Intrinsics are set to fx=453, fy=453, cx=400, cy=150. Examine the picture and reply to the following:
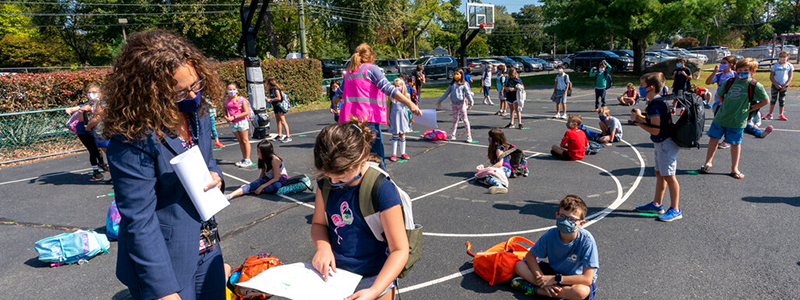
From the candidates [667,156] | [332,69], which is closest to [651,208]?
[667,156]

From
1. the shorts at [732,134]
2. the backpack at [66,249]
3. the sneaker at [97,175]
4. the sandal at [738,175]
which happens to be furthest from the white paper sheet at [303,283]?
the sneaker at [97,175]

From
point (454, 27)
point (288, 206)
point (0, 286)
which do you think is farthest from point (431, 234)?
point (454, 27)

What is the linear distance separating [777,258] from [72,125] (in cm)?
1059

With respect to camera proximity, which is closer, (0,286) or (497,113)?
(0,286)

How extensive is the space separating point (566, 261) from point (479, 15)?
22.6 meters

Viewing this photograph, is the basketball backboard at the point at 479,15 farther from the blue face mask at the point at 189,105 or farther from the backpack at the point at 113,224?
the blue face mask at the point at 189,105

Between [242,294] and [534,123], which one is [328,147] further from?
[534,123]

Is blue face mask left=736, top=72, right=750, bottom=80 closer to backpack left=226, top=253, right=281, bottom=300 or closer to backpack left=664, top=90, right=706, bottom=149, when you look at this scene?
backpack left=664, top=90, right=706, bottom=149

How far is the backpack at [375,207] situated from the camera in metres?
2.21

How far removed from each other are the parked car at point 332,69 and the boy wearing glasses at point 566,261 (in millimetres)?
26194

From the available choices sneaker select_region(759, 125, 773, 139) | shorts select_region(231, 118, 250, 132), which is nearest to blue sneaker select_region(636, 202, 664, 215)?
sneaker select_region(759, 125, 773, 139)

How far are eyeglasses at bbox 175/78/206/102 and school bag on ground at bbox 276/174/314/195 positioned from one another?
17.1 ft

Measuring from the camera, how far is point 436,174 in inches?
327

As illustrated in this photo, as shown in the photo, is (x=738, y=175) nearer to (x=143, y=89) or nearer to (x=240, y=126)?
(x=143, y=89)
